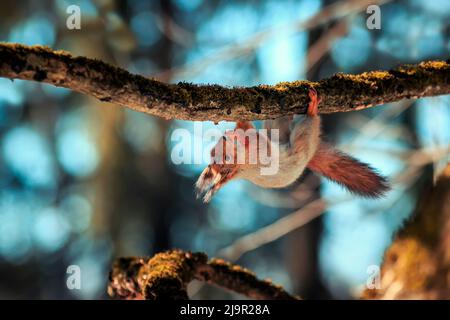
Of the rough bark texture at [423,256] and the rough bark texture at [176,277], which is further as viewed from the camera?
the rough bark texture at [423,256]

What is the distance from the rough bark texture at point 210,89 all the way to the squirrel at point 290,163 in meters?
0.38

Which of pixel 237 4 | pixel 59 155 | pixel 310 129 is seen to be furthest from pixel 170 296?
pixel 237 4

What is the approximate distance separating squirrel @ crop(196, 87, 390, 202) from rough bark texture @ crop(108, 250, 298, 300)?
38 cm

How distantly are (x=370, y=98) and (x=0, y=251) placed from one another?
511cm

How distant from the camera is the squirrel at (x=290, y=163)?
120 inches

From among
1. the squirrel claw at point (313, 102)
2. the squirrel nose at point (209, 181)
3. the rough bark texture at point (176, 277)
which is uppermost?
the squirrel claw at point (313, 102)

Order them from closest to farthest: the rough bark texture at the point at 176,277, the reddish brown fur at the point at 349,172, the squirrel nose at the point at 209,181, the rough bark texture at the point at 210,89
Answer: the rough bark texture at the point at 210,89 < the rough bark texture at the point at 176,277 < the squirrel nose at the point at 209,181 < the reddish brown fur at the point at 349,172

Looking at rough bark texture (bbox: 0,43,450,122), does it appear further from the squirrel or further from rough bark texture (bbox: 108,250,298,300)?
rough bark texture (bbox: 108,250,298,300)

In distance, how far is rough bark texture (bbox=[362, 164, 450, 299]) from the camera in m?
3.00

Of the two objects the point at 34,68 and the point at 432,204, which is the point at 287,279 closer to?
the point at 432,204

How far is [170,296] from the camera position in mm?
2314

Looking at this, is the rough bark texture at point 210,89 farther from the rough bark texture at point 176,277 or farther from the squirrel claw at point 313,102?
the rough bark texture at point 176,277

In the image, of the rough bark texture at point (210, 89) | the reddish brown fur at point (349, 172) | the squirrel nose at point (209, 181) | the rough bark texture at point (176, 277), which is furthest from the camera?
the reddish brown fur at point (349, 172)

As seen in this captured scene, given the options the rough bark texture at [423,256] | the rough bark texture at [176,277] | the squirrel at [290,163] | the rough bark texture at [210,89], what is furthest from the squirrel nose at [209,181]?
the rough bark texture at [423,256]
